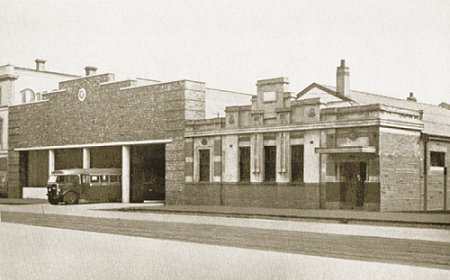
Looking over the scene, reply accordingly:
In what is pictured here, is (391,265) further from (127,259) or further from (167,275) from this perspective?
(127,259)

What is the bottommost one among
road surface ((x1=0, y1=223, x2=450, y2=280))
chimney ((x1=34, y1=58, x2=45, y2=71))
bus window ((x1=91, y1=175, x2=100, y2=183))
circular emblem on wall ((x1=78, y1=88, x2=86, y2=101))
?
road surface ((x1=0, y1=223, x2=450, y2=280))

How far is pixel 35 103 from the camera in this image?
4606cm

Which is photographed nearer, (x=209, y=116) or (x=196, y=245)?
(x=196, y=245)

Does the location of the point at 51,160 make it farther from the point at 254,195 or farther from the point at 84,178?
the point at 254,195

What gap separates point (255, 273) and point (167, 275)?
4.48 ft

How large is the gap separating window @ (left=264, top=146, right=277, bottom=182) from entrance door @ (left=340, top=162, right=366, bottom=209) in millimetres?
3951

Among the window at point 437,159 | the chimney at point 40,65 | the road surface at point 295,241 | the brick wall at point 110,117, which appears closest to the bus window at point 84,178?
the brick wall at point 110,117

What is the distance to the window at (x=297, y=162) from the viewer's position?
1183 inches

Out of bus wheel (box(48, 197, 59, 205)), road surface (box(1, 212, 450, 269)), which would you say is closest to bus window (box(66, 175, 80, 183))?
bus wheel (box(48, 197, 59, 205))

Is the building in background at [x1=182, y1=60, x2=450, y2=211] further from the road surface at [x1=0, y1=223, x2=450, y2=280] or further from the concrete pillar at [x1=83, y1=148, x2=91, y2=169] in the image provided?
the road surface at [x1=0, y1=223, x2=450, y2=280]

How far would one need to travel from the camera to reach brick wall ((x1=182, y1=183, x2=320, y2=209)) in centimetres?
2950

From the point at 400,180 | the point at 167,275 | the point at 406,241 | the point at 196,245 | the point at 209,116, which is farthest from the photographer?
the point at 209,116

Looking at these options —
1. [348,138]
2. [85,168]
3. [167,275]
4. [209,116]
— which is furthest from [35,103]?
[167,275]

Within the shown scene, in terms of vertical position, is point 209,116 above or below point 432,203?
above
